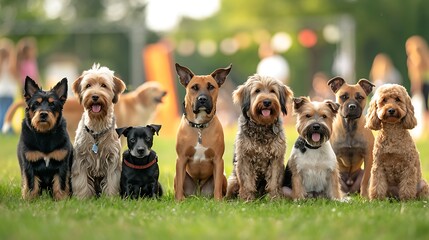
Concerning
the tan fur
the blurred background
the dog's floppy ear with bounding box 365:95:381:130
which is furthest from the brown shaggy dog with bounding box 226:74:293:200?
the blurred background

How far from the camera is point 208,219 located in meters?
6.19

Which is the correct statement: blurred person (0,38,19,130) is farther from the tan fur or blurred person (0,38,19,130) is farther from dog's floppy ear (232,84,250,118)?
dog's floppy ear (232,84,250,118)

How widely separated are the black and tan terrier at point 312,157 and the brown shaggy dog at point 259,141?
6.5 inches

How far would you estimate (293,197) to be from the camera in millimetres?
7711

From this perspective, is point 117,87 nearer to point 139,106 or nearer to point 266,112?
point 266,112

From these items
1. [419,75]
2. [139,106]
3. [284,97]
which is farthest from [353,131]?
[419,75]

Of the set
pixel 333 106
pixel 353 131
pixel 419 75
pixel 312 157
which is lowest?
pixel 312 157

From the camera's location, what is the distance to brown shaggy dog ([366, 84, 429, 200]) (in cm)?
760

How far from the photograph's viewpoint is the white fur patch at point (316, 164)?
7.69 metres

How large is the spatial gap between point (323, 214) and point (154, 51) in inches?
698

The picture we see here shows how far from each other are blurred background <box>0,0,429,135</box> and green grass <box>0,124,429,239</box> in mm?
21778

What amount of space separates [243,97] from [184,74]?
73cm

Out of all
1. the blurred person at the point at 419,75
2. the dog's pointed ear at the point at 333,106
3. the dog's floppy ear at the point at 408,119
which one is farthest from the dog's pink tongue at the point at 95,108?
the blurred person at the point at 419,75

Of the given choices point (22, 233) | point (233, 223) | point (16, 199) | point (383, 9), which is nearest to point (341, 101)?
point (233, 223)
